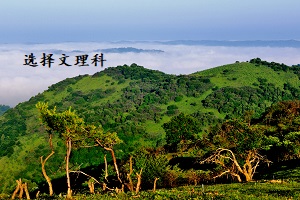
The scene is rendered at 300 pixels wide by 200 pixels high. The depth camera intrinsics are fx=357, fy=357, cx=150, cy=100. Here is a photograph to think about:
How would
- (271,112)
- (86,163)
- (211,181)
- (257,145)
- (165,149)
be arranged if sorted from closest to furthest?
(257,145)
(211,181)
(165,149)
(271,112)
(86,163)

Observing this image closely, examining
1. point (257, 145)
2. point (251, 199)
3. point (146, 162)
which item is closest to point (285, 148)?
point (257, 145)

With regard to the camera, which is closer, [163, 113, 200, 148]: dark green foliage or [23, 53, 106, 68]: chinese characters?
[23, 53, 106, 68]: chinese characters

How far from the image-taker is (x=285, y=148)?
2388 inches

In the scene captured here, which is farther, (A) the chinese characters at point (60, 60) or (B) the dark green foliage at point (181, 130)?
(B) the dark green foliage at point (181, 130)

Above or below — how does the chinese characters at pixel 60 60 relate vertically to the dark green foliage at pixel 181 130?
above

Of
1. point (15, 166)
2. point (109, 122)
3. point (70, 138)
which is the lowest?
point (15, 166)

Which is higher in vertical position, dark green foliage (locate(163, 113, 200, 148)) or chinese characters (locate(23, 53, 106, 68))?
chinese characters (locate(23, 53, 106, 68))

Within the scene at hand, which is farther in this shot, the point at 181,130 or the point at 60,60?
the point at 181,130

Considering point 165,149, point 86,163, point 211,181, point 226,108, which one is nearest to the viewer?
point 211,181

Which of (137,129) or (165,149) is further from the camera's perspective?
(137,129)

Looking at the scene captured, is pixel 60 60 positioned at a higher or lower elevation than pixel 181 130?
higher

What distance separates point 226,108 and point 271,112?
7075 cm

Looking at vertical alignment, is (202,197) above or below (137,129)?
above

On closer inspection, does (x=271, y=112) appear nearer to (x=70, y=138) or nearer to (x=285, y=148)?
(x=285, y=148)
